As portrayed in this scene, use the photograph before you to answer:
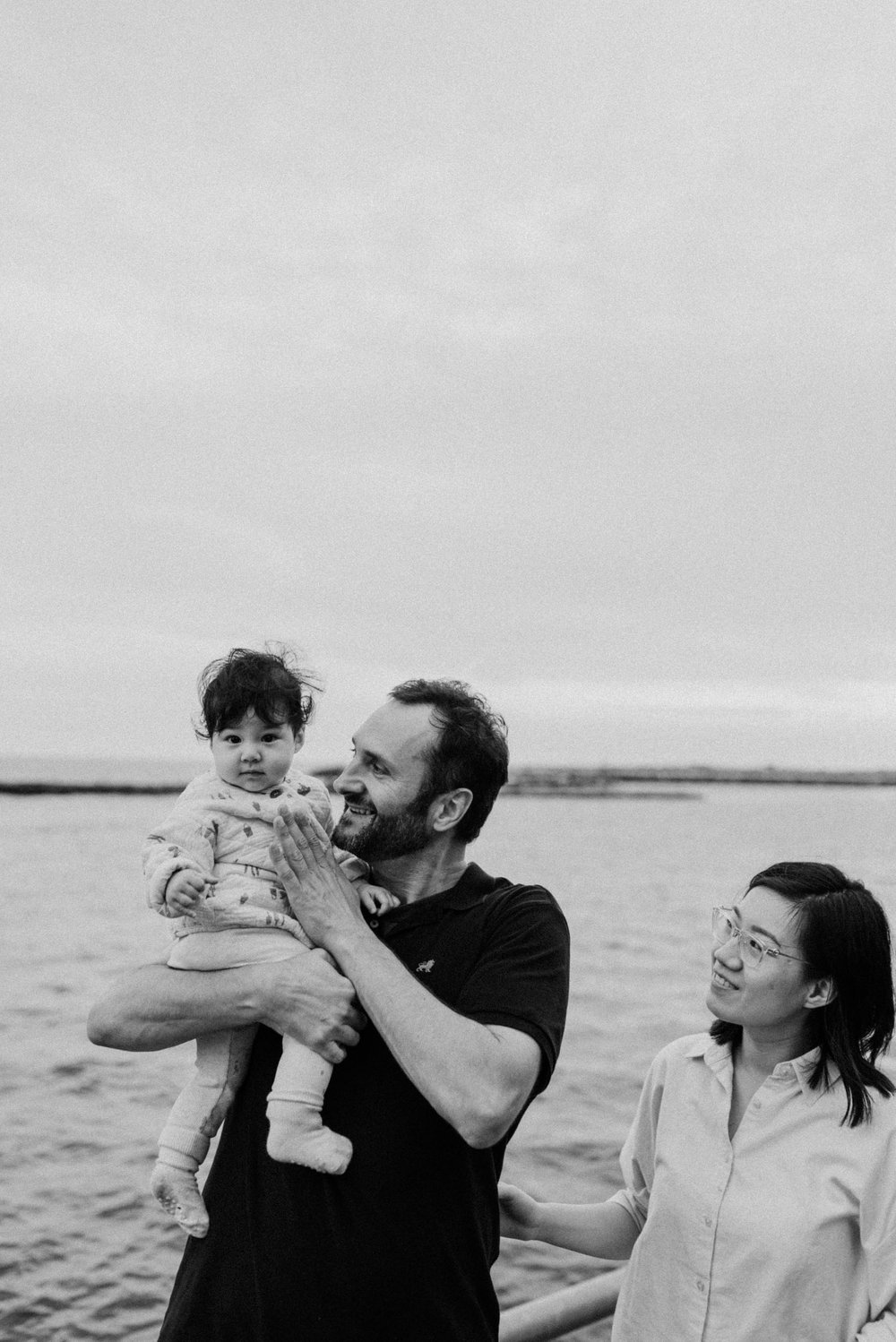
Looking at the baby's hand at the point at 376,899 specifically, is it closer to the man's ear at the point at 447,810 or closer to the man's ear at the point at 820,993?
the man's ear at the point at 447,810

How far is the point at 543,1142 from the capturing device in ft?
35.2

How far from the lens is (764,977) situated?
98.2 inches

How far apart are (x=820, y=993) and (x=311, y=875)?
3.75ft

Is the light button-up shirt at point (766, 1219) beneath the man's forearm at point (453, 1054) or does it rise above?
beneath

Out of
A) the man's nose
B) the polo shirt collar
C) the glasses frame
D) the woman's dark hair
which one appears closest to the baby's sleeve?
the man's nose

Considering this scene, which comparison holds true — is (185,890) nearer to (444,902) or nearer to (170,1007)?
(170,1007)

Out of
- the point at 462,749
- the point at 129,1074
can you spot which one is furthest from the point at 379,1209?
the point at 129,1074

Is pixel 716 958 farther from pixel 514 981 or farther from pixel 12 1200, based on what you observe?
pixel 12 1200

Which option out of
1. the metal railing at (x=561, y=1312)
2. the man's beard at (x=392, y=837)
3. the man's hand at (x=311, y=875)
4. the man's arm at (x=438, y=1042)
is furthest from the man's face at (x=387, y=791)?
the metal railing at (x=561, y=1312)

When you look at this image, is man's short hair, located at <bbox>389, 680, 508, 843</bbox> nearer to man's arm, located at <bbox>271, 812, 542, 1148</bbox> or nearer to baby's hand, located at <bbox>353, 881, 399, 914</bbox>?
baby's hand, located at <bbox>353, 881, 399, 914</bbox>

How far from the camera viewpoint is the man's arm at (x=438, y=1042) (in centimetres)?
216

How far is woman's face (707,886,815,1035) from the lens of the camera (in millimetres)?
2496

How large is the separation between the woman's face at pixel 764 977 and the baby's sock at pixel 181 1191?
3.87 feet

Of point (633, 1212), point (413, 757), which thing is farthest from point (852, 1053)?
point (413, 757)
